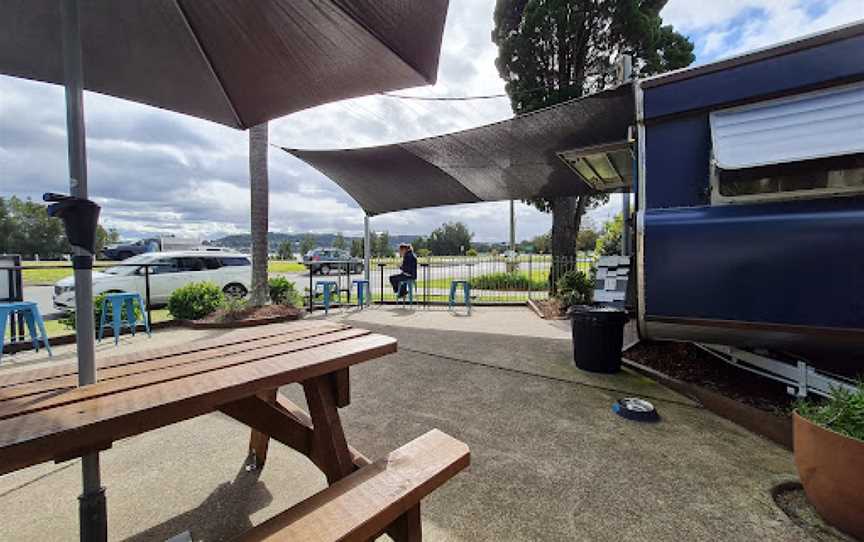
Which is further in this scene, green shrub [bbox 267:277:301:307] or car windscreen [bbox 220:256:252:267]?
car windscreen [bbox 220:256:252:267]

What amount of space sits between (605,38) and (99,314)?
41.3 ft

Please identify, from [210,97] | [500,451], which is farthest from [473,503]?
[210,97]

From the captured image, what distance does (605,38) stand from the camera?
981 cm

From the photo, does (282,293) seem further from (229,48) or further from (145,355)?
(145,355)

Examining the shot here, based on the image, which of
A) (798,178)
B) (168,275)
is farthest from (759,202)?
(168,275)

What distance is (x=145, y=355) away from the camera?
172 centimetres

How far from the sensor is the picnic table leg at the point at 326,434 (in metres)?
1.71

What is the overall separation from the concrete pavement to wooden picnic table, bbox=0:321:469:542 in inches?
20.4

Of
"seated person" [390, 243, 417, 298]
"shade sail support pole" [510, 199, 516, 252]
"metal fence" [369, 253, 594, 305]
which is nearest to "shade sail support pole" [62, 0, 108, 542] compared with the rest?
"seated person" [390, 243, 417, 298]

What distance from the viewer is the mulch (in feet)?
10.1

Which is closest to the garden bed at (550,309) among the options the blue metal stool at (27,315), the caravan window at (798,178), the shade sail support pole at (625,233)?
the shade sail support pole at (625,233)

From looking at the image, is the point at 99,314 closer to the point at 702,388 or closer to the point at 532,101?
the point at 702,388

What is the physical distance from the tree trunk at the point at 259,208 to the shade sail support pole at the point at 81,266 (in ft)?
20.0

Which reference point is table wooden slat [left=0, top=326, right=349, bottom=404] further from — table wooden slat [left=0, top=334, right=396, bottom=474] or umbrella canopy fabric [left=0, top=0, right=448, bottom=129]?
umbrella canopy fabric [left=0, top=0, right=448, bottom=129]
